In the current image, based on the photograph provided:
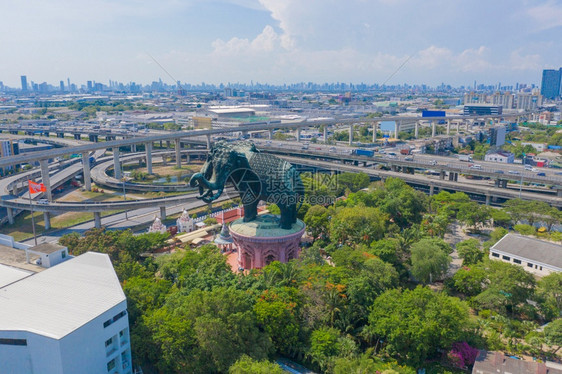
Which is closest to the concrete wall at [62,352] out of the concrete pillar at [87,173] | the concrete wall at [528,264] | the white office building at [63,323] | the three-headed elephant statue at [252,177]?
the white office building at [63,323]

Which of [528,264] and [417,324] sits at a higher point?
[417,324]

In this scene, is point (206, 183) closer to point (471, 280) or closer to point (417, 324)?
point (417, 324)

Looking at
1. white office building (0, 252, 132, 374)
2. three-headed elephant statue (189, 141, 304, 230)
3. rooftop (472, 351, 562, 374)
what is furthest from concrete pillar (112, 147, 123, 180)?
rooftop (472, 351, 562, 374)

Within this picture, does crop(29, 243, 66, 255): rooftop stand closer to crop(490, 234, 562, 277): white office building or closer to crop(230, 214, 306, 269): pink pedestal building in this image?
crop(230, 214, 306, 269): pink pedestal building

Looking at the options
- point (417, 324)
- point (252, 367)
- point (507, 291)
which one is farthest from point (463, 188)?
point (252, 367)

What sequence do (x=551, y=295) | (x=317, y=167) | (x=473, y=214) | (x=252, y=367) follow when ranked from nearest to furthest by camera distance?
(x=252, y=367), (x=551, y=295), (x=473, y=214), (x=317, y=167)

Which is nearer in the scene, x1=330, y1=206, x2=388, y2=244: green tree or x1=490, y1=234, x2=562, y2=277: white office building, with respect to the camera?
x1=490, y1=234, x2=562, y2=277: white office building
